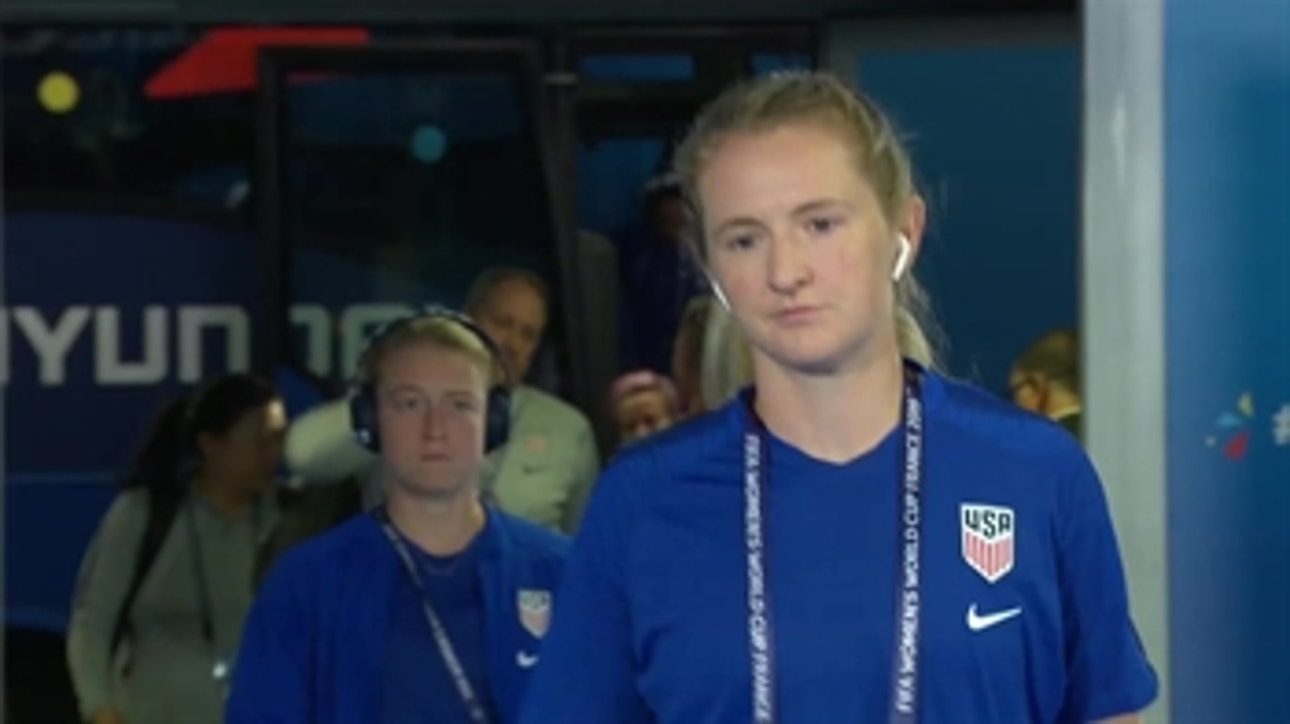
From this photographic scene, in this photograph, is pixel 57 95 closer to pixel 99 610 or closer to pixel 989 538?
pixel 99 610

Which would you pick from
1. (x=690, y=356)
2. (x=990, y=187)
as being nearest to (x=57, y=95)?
(x=690, y=356)

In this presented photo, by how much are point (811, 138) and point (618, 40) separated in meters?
3.44

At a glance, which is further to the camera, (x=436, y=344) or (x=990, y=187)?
(x=990, y=187)

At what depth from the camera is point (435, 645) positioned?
13.9 ft

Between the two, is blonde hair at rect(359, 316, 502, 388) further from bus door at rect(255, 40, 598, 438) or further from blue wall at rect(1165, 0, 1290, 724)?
bus door at rect(255, 40, 598, 438)

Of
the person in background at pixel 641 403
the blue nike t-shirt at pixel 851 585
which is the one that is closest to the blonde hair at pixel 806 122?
the blue nike t-shirt at pixel 851 585

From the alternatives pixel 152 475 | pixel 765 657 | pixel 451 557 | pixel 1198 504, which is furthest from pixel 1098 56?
pixel 152 475

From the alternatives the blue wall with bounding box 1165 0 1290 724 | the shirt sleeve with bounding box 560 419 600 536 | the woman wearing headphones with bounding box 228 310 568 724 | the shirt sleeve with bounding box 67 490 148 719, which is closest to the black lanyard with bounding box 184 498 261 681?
the shirt sleeve with bounding box 67 490 148 719

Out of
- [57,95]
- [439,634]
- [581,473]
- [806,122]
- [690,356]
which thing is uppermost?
[57,95]

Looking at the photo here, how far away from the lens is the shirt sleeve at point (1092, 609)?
220 centimetres

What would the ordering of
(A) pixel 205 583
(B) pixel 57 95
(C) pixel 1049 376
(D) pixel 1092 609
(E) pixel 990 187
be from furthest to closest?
(A) pixel 205 583
(B) pixel 57 95
(E) pixel 990 187
(C) pixel 1049 376
(D) pixel 1092 609

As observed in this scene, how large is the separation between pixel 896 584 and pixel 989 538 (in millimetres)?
85

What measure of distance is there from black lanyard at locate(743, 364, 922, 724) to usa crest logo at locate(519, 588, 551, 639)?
214 cm

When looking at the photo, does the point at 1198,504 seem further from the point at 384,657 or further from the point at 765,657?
the point at 765,657
